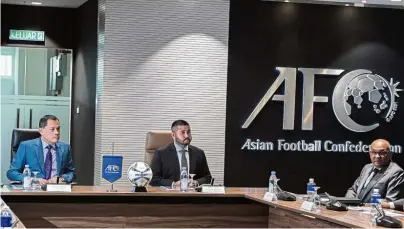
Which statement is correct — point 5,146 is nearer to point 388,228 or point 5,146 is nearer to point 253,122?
point 253,122

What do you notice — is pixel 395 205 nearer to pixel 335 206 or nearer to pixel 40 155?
pixel 335 206

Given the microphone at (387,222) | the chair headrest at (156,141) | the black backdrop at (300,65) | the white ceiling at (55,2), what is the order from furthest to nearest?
the white ceiling at (55,2) < the black backdrop at (300,65) < the chair headrest at (156,141) < the microphone at (387,222)

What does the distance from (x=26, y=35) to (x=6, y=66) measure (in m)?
0.76

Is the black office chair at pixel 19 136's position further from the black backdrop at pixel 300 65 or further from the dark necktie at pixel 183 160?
the black backdrop at pixel 300 65

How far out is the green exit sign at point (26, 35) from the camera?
35.7 feet

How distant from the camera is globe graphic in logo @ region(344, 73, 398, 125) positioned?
9.59 meters

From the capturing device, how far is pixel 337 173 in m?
9.68

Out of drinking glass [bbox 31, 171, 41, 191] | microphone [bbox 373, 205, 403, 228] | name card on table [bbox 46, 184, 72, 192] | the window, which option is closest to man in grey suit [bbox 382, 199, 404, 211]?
microphone [bbox 373, 205, 403, 228]

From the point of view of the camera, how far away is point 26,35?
10906 mm

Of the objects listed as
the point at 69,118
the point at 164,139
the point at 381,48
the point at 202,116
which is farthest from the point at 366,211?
the point at 69,118

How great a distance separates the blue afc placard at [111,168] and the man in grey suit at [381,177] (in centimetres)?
215

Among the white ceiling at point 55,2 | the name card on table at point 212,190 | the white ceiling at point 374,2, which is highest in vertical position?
the white ceiling at point 55,2

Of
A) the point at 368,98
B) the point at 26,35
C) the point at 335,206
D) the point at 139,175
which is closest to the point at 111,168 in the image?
the point at 139,175

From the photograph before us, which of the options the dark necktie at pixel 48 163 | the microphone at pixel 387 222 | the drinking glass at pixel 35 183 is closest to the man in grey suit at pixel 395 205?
the microphone at pixel 387 222
